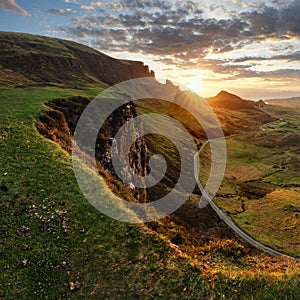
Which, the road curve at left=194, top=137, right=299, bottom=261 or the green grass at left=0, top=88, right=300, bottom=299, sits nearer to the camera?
the green grass at left=0, top=88, right=300, bottom=299

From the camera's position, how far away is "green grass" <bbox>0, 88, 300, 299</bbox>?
45.2ft

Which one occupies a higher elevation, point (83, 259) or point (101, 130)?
point (101, 130)

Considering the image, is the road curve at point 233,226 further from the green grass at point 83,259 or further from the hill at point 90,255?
the green grass at point 83,259

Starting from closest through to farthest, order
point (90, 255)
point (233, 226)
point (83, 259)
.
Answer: point (83, 259), point (90, 255), point (233, 226)

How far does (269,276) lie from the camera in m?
14.6

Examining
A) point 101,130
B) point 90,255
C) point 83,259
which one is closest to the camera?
point 83,259

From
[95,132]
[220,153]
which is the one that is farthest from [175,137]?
[95,132]

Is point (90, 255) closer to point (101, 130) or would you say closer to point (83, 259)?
point (83, 259)

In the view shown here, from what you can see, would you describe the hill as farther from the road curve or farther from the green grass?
the road curve

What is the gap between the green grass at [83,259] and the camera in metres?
13.8

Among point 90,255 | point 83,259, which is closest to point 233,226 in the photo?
point 90,255

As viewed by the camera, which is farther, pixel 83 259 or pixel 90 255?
pixel 90 255

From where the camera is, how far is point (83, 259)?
1568 cm

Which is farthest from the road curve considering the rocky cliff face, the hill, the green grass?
the green grass
